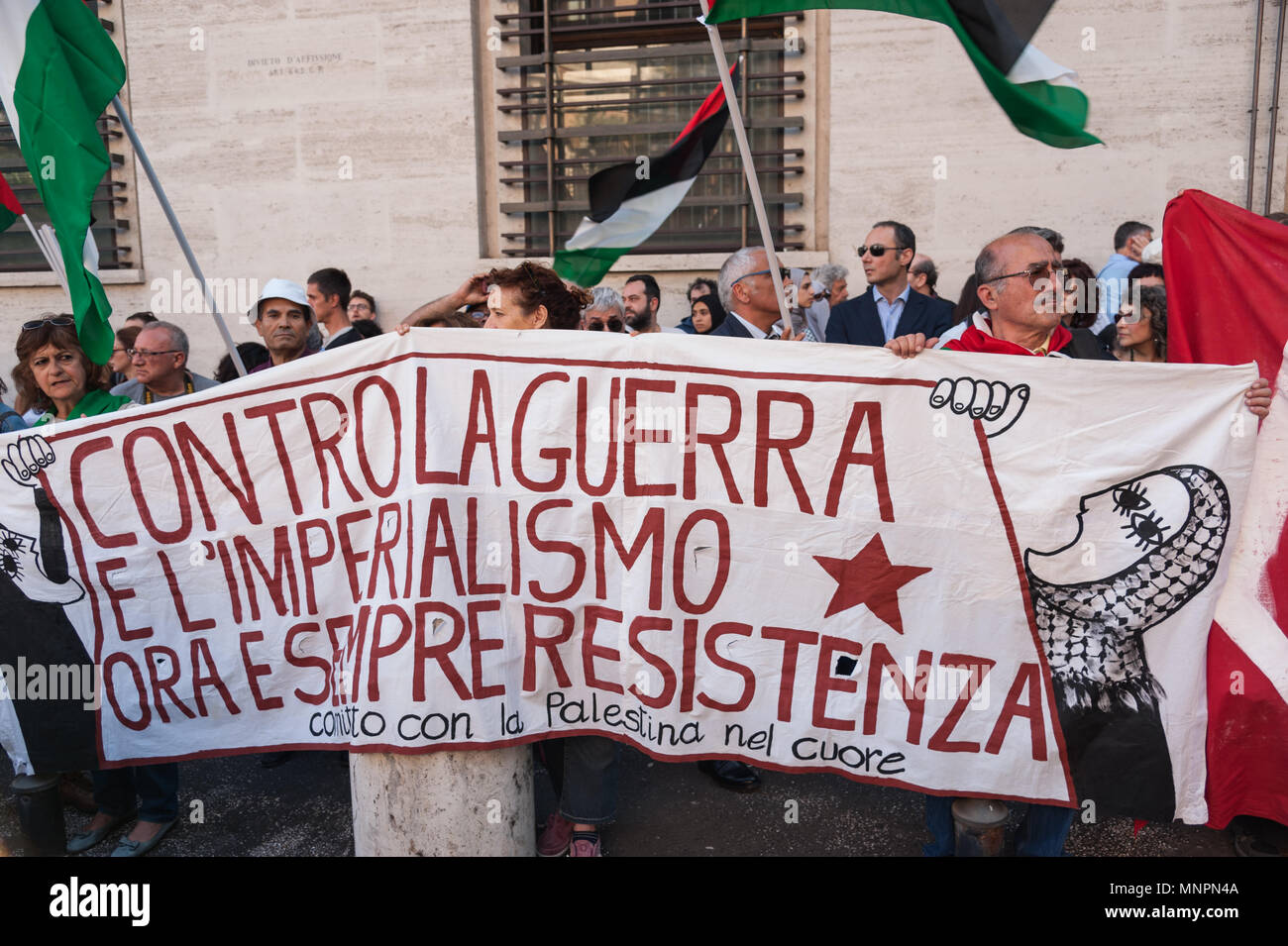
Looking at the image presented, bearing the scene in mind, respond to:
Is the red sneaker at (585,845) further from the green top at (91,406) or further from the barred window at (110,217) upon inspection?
the barred window at (110,217)

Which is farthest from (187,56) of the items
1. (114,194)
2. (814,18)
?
(814,18)

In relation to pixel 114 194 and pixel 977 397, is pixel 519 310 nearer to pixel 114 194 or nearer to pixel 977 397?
pixel 977 397

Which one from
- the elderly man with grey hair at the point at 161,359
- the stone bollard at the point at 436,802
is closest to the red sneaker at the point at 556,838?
the stone bollard at the point at 436,802

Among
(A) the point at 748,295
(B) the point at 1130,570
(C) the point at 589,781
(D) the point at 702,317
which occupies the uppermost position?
(A) the point at 748,295

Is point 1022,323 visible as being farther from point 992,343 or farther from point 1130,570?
point 1130,570

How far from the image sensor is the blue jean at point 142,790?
353 centimetres

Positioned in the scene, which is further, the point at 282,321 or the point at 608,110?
the point at 608,110

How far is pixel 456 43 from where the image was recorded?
25.6 ft

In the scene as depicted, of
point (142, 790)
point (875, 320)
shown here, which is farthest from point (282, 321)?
point (875, 320)

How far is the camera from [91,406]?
12.5 feet

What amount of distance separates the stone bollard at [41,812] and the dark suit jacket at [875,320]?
13.0 ft

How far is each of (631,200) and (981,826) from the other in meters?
2.93

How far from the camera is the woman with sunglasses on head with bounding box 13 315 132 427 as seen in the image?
12.5ft

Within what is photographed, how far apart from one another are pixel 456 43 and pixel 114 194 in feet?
10.6
